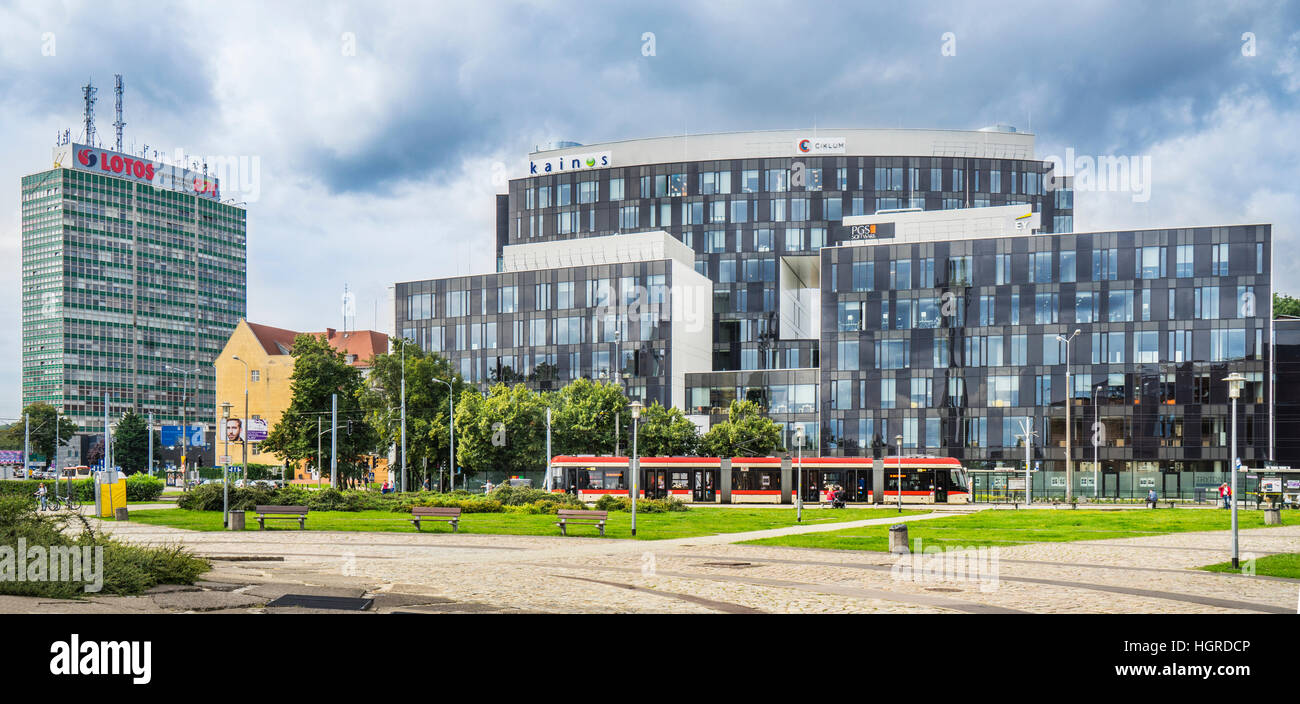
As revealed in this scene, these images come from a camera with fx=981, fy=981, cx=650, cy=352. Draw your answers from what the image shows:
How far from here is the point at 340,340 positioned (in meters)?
140

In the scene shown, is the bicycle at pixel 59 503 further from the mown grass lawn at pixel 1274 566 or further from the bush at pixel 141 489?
the mown grass lawn at pixel 1274 566

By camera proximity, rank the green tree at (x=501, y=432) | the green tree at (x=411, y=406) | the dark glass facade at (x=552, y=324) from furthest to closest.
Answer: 1. the dark glass facade at (x=552, y=324)
2. the green tree at (x=411, y=406)
3. the green tree at (x=501, y=432)

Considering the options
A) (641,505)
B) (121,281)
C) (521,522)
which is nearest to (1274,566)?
(521,522)

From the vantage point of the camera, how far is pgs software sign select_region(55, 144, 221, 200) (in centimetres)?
16112

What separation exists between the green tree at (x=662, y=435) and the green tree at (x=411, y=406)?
15.3m

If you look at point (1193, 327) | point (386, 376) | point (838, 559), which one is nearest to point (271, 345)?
point (386, 376)

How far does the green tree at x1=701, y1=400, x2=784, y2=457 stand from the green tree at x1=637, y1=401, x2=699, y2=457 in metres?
2.02

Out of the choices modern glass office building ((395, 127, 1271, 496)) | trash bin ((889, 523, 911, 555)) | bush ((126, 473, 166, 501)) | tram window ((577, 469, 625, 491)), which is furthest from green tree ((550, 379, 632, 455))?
trash bin ((889, 523, 911, 555))

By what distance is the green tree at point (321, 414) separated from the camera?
69688 mm

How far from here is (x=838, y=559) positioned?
24125 millimetres

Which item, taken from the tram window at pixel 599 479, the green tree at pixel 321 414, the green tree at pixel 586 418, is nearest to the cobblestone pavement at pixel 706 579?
the tram window at pixel 599 479

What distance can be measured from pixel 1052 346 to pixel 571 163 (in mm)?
61765
